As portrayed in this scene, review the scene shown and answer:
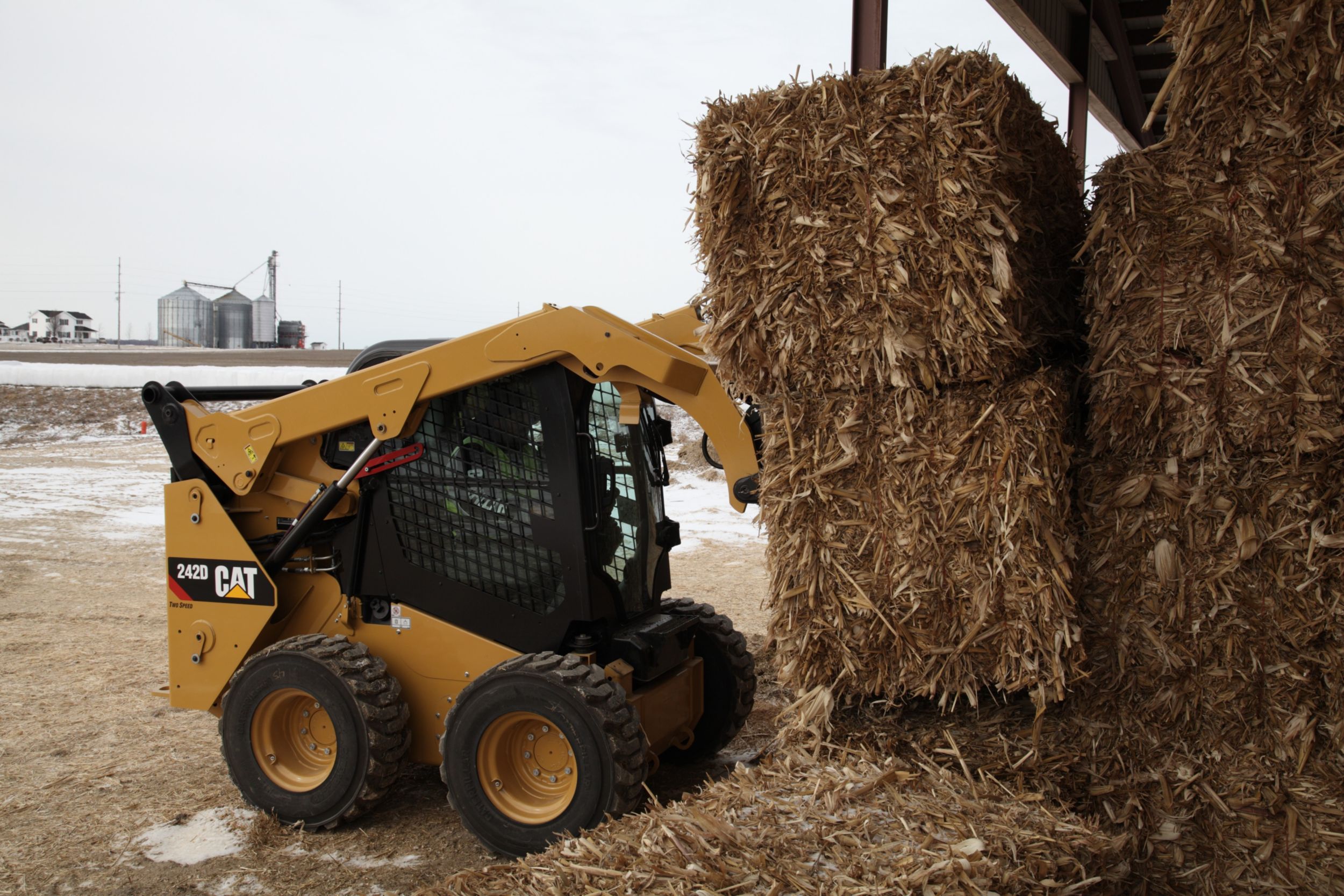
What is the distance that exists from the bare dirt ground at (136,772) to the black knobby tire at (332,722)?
138mm

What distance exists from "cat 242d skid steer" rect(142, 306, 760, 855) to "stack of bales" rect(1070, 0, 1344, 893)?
143 centimetres

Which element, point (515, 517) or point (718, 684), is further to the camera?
point (718, 684)

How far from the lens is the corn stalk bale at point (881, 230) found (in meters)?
3.11

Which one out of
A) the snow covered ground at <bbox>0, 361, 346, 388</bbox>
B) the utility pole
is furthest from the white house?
the snow covered ground at <bbox>0, 361, 346, 388</bbox>

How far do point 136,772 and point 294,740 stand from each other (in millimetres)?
1042

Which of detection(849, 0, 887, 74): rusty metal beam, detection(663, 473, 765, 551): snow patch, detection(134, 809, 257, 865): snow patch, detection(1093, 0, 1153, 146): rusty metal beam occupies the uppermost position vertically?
detection(1093, 0, 1153, 146): rusty metal beam

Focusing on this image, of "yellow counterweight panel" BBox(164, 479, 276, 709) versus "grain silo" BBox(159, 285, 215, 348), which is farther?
"grain silo" BBox(159, 285, 215, 348)

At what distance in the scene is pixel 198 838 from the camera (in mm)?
4273

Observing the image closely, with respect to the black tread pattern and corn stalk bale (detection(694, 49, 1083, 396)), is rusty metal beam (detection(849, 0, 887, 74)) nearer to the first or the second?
corn stalk bale (detection(694, 49, 1083, 396))

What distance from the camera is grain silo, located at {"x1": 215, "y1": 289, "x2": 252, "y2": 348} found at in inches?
2110

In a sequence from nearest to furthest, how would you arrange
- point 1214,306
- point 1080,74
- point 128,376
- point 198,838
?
point 1214,306
point 198,838
point 1080,74
point 128,376

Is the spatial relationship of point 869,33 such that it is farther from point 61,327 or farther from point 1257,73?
point 61,327

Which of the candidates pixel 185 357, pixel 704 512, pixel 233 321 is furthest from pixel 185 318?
pixel 704 512

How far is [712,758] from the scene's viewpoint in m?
5.14
